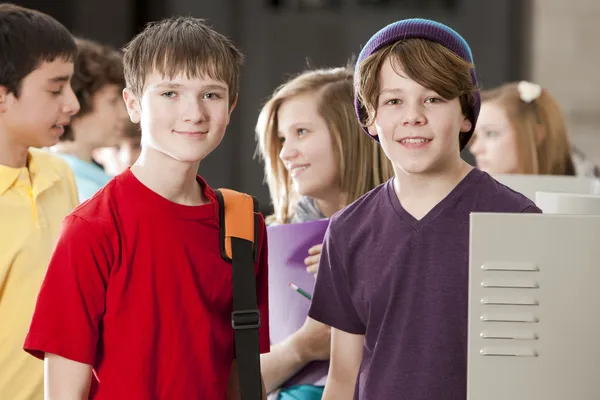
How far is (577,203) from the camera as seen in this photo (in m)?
1.83

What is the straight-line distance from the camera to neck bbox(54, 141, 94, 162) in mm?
Answer: 3602

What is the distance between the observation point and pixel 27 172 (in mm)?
2293

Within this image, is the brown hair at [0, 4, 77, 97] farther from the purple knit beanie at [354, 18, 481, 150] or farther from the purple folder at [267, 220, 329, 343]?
the purple knit beanie at [354, 18, 481, 150]

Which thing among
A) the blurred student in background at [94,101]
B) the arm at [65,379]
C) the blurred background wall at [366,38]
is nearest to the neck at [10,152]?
the arm at [65,379]

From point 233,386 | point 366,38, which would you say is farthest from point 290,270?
point 366,38

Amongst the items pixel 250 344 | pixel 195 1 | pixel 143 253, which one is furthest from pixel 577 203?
pixel 195 1

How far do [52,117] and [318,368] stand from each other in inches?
32.9

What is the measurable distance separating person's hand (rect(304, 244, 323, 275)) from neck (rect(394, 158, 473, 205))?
52 cm

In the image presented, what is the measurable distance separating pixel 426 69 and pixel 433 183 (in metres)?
0.20

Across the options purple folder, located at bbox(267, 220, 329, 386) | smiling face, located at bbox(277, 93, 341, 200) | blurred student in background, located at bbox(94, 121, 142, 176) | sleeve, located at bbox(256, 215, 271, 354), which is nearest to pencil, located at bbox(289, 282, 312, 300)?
purple folder, located at bbox(267, 220, 329, 386)

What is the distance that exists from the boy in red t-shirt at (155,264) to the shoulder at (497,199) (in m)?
0.46

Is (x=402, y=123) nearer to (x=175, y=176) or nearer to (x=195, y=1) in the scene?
(x=175, y=176)

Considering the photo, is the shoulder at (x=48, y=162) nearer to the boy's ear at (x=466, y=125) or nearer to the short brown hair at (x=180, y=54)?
the short brown hair at (x=180, y=54)

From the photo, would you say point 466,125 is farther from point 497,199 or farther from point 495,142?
point 495,142
